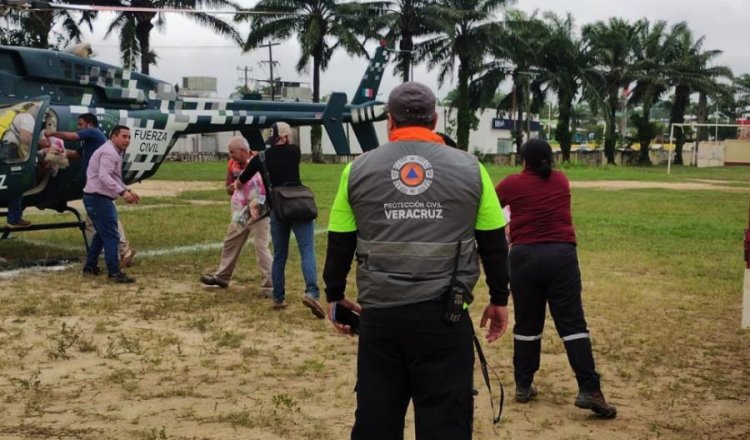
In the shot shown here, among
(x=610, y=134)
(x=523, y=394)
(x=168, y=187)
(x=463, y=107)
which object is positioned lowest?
(x=168, y=187)

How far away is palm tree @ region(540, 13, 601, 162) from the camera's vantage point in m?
58.7

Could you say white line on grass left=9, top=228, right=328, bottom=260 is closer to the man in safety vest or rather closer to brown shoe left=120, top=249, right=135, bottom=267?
brown shoe left=120, top=249, right=135, bottom=267

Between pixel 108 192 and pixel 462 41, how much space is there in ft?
147

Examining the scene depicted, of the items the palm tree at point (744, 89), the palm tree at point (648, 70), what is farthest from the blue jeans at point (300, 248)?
the palm tree at point (744, 89)

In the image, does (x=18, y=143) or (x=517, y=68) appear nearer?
(x=18, y=143)

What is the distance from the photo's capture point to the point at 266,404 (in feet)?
17.0

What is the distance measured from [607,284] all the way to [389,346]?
6.91 m

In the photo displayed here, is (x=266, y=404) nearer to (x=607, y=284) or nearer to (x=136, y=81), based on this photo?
(x=607, y=284)

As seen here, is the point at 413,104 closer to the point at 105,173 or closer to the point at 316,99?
the point at 105,173

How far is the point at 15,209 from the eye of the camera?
10297mm

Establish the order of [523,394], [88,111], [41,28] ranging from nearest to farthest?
[523,394] < [88,111] < [41,28]

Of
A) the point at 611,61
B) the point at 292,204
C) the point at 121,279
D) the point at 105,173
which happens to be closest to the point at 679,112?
the point at 611,61

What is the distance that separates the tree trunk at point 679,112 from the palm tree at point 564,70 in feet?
38.3

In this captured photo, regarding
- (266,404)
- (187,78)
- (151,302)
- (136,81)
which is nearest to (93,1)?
(187,78)
